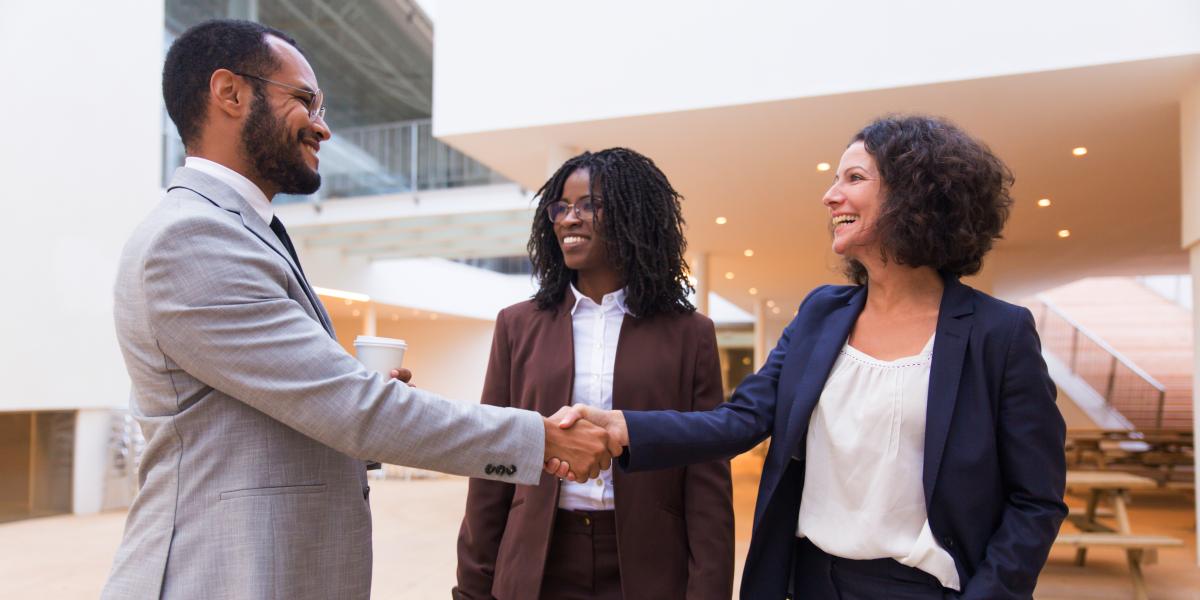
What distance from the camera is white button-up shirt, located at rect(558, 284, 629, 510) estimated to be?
1881 millimetres

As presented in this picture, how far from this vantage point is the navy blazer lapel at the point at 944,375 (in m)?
1.46

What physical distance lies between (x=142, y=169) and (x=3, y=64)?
66.1 inches

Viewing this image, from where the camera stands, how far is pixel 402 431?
147 cm

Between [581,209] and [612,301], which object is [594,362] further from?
[581,209]

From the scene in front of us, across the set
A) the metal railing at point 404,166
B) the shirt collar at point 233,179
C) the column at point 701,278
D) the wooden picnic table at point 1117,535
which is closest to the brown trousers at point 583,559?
the shirt collar at point 233,179

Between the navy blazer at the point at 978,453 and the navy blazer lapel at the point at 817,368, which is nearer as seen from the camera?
the navy blazer at the point at 978,453

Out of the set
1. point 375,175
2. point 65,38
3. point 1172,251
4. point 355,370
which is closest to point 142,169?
point 65,38

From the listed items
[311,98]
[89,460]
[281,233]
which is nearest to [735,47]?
[311,98]

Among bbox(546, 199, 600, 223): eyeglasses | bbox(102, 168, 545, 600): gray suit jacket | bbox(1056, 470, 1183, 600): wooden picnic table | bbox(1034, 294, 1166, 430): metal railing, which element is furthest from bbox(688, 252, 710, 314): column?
bbox(102, 168, 545, 600): gray suit jacket

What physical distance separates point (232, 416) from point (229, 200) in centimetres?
41

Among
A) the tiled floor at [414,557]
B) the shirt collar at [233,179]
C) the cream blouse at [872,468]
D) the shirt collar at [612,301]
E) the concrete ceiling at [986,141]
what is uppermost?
the concrete ceiling at [986,141]

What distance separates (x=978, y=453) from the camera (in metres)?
1.45

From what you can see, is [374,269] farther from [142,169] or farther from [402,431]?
[402,431]

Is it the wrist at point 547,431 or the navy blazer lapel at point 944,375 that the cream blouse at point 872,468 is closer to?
the navy blazer lapel at point 944,375
